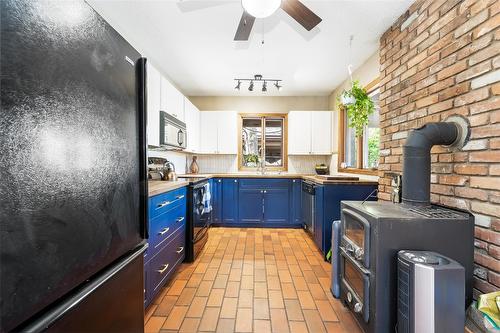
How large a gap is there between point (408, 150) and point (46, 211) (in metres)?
1.94

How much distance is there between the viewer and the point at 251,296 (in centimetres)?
212

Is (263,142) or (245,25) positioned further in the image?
(263,142)

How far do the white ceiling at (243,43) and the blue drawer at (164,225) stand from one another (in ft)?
6.01

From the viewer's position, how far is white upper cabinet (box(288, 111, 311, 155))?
15.3ft

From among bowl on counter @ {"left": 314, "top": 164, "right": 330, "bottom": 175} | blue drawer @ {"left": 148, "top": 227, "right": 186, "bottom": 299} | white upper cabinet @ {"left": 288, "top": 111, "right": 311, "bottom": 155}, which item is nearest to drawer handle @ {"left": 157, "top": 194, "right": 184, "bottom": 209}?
blue drawer @ {"left": 148, "top": 227, "right": 186, "bottom": 299}

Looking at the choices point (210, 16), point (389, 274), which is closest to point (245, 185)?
point (210, 16)

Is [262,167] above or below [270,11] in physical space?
below

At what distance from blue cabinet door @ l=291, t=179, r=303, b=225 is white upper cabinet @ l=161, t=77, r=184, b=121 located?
2148mm

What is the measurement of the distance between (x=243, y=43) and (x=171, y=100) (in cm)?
113

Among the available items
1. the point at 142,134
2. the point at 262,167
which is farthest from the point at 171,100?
the point at 262,167

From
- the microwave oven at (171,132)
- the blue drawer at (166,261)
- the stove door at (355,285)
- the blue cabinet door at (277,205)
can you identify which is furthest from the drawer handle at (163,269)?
the blue cabinet door at (277,205)

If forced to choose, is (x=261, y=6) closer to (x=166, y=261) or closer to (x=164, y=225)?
(x=164, y=225)

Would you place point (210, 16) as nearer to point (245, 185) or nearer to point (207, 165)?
point (245, 185)

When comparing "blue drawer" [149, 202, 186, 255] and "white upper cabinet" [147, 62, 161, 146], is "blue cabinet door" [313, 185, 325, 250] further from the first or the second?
"white upper cabinet" [147, 62, 161, 146]
